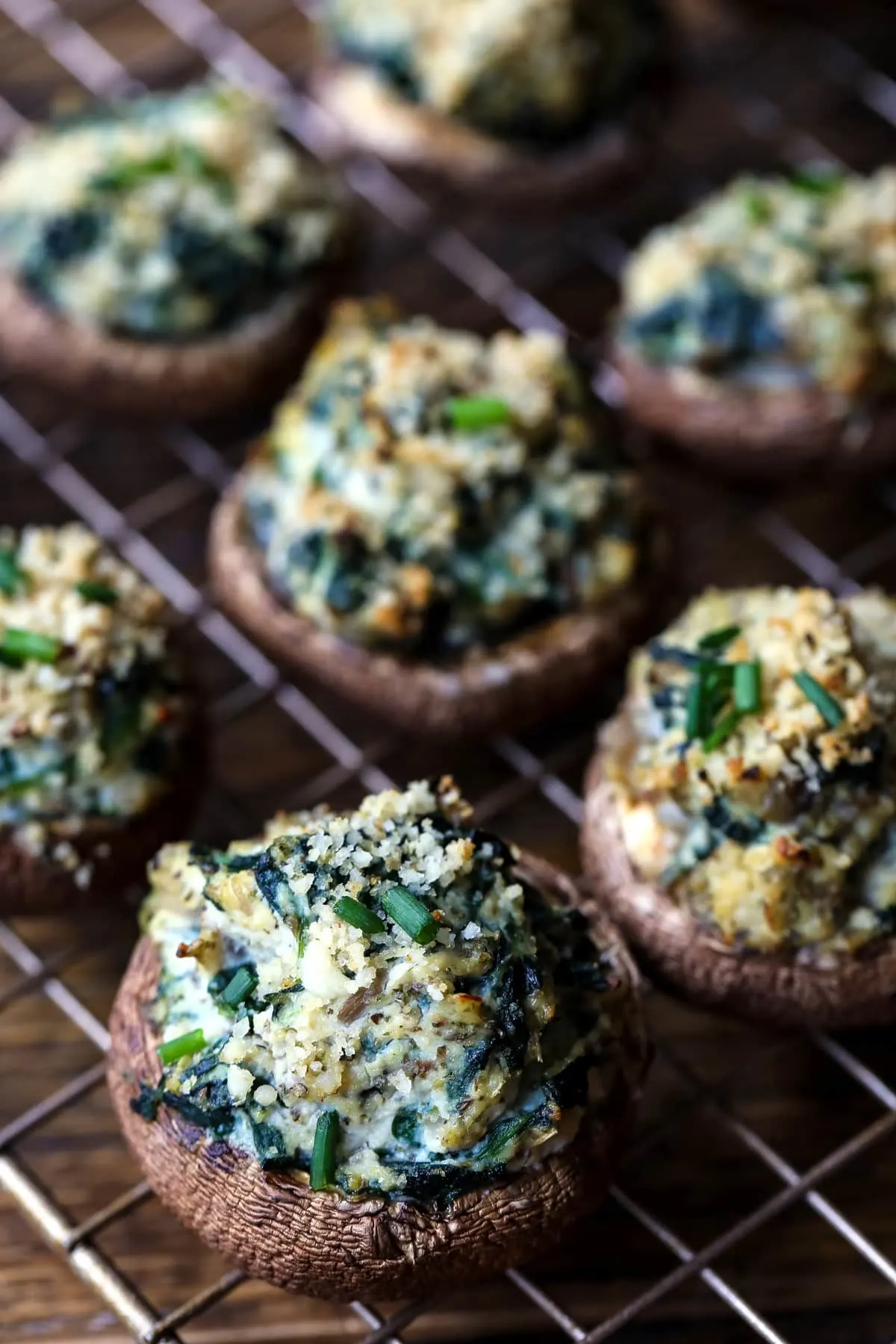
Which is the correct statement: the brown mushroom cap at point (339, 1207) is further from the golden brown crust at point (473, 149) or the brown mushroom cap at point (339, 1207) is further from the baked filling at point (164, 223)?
the golden brown crust at point (473, 149)

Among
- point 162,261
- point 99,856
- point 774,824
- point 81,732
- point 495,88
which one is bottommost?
point 99,856

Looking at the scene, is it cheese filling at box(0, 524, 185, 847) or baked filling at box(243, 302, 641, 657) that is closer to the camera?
cheese filling at box(0, 524, 185, 847)

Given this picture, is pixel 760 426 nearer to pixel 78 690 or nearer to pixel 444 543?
pixel 444 543

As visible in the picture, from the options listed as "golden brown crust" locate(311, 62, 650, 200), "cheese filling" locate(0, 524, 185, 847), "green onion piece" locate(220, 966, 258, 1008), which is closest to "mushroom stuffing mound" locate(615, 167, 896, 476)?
"golden brown crust" locate(311, 62, 650, 200)

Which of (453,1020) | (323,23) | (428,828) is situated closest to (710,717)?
(428,828)

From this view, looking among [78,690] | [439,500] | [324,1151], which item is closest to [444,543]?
[439,500]

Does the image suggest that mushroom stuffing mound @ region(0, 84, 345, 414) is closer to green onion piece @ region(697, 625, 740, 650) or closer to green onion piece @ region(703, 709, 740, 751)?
green onion piece @ region(697, 625, 740, 650)
